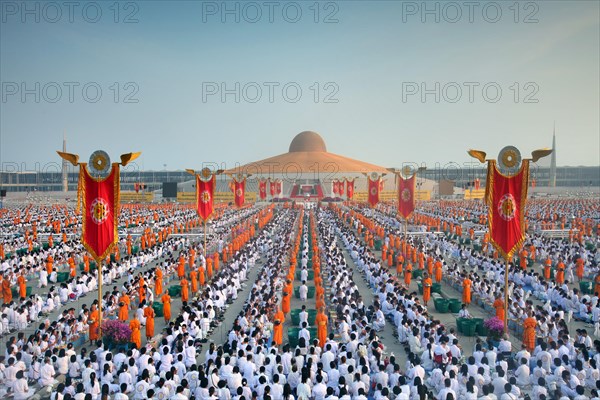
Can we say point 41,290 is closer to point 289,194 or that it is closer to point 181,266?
point 181,266

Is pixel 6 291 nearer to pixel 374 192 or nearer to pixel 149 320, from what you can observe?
pixel 149 320

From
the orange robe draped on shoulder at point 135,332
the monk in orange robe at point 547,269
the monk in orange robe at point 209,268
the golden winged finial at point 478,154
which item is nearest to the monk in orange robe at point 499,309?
the golden winged finial at point 478,154

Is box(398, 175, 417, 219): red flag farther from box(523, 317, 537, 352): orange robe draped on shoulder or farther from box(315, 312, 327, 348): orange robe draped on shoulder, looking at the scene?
box(315, 312, 327, 348): orange robe draped on shoulder

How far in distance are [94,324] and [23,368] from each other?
2532mm

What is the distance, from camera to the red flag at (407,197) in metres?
21.2

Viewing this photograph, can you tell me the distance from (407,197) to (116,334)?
560 inches

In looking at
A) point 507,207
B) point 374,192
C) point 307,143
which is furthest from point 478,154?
point 307,143

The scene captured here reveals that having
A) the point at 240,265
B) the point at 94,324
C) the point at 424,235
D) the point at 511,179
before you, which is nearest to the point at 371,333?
the point at 511,179

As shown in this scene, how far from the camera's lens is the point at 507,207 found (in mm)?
11047

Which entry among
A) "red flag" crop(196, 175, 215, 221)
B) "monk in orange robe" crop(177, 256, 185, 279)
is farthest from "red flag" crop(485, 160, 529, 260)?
"red flag" crop(196, 175, 215, 221)

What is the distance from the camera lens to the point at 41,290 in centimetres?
1633

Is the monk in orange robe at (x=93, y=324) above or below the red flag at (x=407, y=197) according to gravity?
below

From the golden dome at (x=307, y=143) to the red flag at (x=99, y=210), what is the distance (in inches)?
3466

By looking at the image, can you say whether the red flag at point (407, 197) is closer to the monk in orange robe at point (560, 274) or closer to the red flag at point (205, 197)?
the monk in orange robe at point (560, 274)
